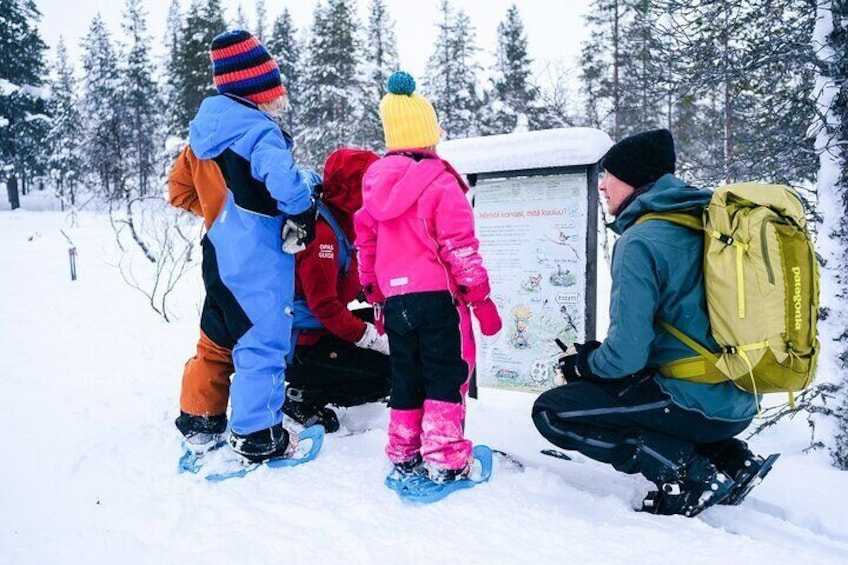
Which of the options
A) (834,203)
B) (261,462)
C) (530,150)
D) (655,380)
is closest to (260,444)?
(261,462)

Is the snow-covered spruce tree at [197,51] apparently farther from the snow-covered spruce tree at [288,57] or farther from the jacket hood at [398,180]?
the jacket hood at [398,180]

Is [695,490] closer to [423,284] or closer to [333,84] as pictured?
[423,284]

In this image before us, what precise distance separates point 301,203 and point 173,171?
1.02m

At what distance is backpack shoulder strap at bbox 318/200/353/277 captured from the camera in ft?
12.2

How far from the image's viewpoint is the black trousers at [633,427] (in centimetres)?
272

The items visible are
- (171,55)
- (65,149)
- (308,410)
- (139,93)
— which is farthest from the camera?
(65,149)

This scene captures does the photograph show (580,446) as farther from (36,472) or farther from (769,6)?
(769,6)

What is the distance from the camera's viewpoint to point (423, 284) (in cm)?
293

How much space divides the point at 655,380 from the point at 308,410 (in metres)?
2.31

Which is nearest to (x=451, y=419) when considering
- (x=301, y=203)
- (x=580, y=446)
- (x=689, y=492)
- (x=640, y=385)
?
(x=580, y=446)

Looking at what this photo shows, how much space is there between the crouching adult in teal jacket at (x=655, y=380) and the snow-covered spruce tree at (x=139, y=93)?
38.8 m

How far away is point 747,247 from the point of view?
247cm

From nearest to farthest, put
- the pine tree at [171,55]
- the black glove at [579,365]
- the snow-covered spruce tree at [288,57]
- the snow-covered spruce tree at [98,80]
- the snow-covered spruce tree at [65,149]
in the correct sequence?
the black glove at [579,365] < the snow-covered spruce tree at [288,57] < the pine tree at [171,55] < the snow-covered spruce tree at [98,80] < the snow-covered spruce tree at [65,149]

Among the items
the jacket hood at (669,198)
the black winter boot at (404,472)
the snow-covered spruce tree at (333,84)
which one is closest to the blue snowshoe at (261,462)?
the black winter boot at (404,472)
